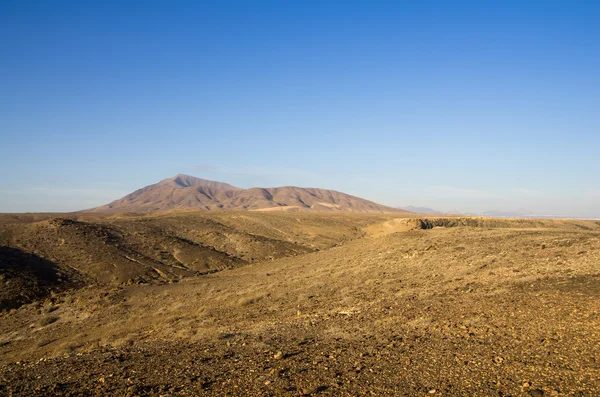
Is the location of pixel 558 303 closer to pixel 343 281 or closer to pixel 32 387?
pixel 343 281

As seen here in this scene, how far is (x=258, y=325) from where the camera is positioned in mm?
14305

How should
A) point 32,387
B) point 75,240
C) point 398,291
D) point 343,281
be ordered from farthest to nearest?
point 75,240
point 343,281
point 398,291
point 32,387

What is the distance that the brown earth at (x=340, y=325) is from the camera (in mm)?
8219

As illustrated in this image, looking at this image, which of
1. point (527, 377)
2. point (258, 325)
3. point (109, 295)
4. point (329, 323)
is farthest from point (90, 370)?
point (109, 295)

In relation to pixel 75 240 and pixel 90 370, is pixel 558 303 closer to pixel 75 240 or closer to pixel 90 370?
pixel 90 370

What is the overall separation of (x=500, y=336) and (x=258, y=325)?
7683 mm

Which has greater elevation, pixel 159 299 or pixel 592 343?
pixel 592 343

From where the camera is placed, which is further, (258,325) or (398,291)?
(398,291)

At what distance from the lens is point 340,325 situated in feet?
42.9

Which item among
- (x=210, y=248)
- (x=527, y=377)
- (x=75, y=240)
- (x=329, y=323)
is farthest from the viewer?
(x=210, y=248)

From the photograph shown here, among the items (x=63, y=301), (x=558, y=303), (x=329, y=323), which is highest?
(x=558, y=303)

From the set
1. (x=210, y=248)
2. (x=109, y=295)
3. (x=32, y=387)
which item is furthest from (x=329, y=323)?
(x=210, y=248)

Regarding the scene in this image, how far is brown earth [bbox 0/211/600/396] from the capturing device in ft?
27.0

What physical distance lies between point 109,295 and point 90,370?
15.6 meters
